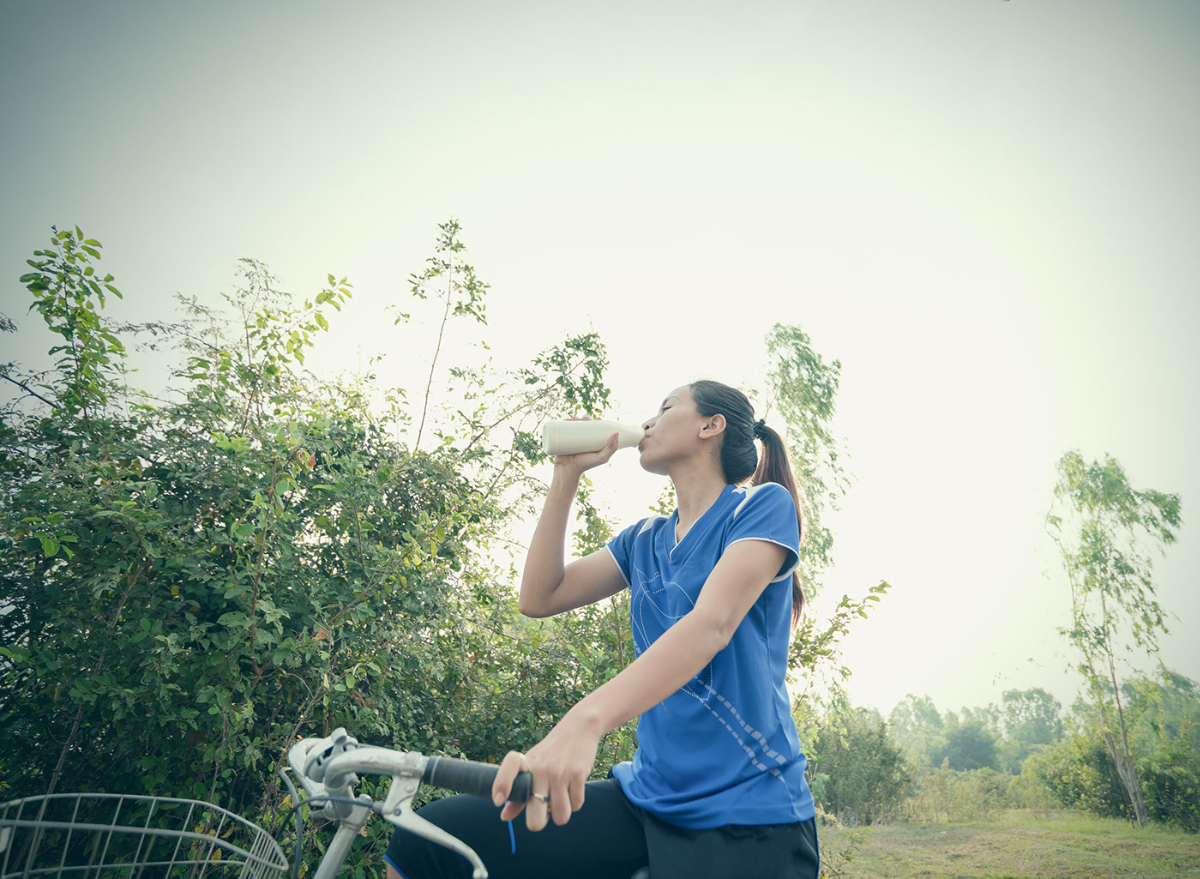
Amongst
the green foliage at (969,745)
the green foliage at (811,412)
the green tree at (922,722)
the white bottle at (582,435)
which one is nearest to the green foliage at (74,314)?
the white bottle at (582,435)

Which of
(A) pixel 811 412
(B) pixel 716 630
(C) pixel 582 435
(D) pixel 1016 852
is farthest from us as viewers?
(A) pixel 811 412

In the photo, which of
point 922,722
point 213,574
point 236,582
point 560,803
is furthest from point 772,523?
point 922,722

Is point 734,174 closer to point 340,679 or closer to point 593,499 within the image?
point 593,499

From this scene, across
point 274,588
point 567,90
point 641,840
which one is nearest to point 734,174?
point 567,90

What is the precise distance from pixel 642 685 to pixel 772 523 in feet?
1.32

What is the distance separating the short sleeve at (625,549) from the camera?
1.61 meters

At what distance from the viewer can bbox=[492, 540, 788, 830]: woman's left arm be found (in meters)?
0.72

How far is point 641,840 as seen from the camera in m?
1.13

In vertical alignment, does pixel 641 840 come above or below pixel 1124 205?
below

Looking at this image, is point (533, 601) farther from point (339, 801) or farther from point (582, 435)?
point (339, 801)

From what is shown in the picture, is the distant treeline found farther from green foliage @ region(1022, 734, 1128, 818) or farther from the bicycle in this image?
the bicycle

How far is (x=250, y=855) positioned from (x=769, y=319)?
10367 millimetres

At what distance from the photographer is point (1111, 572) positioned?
9.27 meters

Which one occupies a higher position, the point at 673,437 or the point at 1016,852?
the point at 673,437
